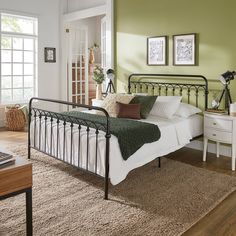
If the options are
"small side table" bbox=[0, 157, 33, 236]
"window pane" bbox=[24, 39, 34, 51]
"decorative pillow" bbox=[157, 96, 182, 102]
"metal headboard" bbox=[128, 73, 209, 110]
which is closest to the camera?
"small side table" bbox=[0, 157, 33, 236]

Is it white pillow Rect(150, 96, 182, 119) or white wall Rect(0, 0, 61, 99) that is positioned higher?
white wall Rect(0, 0, 61, 99)

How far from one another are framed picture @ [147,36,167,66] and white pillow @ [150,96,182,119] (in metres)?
0.89

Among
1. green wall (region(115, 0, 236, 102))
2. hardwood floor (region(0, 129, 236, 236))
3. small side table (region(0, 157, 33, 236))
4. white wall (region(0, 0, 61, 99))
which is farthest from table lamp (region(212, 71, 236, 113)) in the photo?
white wall (region(0, 0, 61, 99))

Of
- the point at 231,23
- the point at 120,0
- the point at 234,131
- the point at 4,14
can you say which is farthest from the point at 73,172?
the point at 4,14

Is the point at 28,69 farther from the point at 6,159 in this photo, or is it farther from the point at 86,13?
the point at 6,159

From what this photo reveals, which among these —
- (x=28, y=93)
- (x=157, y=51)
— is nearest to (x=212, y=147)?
(x=157, y=51)

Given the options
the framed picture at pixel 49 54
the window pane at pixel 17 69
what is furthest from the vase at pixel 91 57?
the window pane at pixel 17 69

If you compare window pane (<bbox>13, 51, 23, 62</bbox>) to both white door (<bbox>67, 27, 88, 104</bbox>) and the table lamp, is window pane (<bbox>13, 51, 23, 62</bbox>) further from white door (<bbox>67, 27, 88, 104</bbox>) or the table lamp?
the table lamp

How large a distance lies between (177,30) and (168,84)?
2.76ft

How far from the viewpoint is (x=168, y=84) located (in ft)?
16.2

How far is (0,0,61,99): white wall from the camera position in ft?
21.6

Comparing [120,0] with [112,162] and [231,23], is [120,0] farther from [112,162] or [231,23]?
[112,162]

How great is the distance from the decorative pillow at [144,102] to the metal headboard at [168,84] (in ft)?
2.24

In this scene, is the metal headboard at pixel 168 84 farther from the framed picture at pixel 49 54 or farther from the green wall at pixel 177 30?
the framed picture at pixel 49 54
